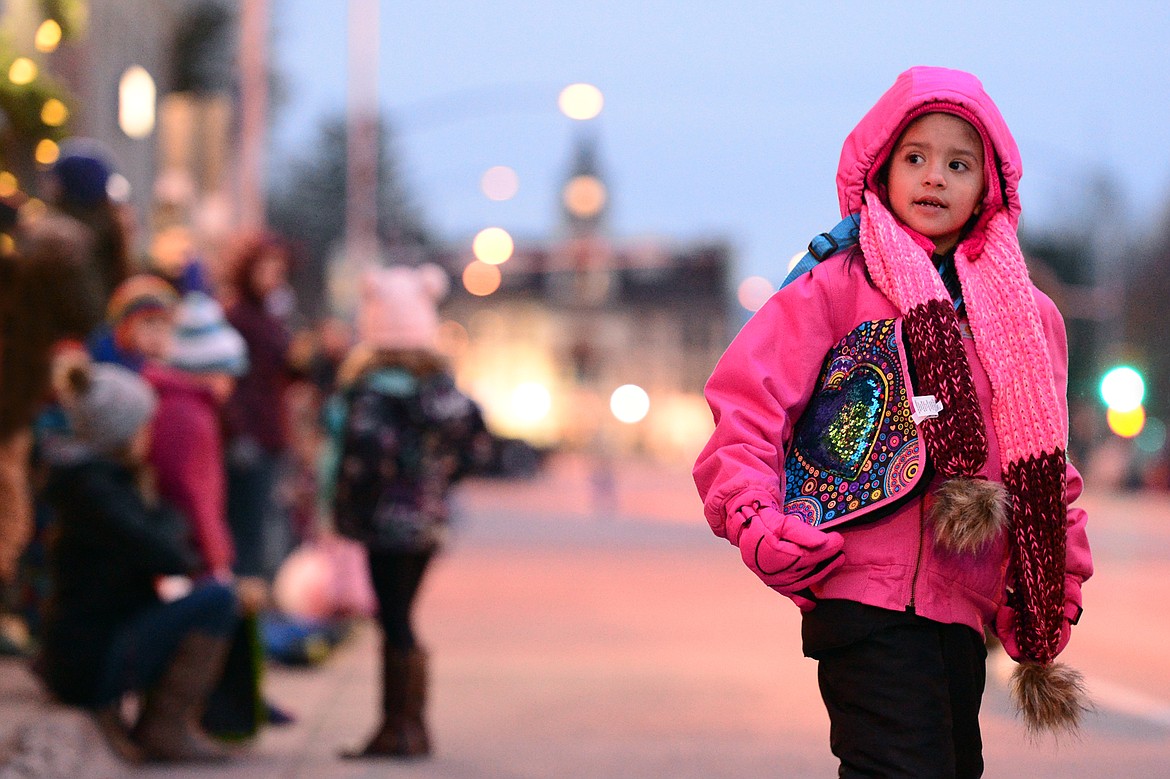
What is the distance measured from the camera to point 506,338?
104 m

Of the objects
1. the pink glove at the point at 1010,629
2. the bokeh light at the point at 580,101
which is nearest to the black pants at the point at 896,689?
the pink glove at the point at 1010,629

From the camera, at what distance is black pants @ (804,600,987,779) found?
12.0 feet

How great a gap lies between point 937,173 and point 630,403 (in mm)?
99194

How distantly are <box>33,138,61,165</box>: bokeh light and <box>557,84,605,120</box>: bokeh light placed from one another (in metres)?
22.1

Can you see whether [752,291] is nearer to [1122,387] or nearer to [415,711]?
[1122,387]

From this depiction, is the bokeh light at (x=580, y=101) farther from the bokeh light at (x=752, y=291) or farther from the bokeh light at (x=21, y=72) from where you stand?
the bokeh light at (x=752, y=291)

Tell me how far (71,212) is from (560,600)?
5.77 m

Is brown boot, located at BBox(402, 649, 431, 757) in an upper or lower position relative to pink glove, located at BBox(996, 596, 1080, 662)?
lower

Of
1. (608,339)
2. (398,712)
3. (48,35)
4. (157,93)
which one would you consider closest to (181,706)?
(398,712)

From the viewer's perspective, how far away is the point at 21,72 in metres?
7.36

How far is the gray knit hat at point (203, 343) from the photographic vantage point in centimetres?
835

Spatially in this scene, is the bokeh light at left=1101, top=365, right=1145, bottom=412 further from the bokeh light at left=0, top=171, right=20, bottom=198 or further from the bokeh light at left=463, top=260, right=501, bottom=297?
the bokeh light at left=463, top=260, right=501, bottom=297

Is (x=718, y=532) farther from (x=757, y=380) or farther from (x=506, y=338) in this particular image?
(x=506, y=338)

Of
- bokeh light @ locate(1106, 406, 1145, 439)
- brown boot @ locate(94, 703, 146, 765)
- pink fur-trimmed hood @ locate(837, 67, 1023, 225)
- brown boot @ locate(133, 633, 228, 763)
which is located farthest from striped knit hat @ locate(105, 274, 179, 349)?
bokeh light @ locate(1106, 406, 1145, 439)
